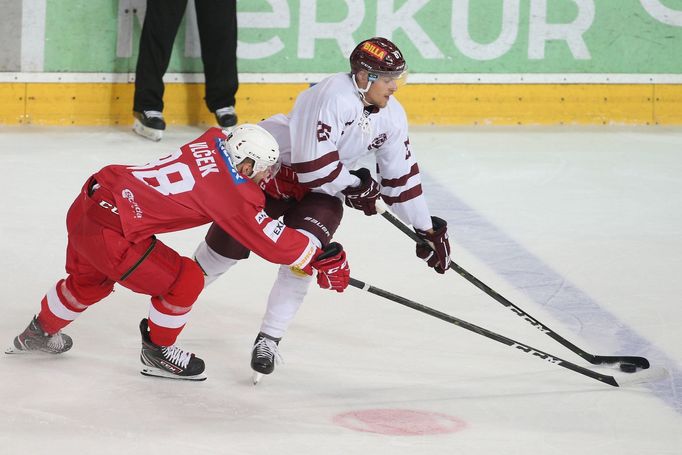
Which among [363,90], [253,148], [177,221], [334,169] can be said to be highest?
[363,90]

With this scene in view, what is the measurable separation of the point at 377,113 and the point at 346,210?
5.79 feet

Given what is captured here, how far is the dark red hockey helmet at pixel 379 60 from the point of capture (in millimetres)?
3656

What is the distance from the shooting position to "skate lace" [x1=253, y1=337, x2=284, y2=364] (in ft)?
11.7

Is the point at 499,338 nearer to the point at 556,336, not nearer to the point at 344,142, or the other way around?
the point at 556,336

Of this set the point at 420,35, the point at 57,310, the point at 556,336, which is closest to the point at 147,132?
the point at 420,35

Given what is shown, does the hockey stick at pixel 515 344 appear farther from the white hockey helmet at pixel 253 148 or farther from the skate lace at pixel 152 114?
the skate lace at pixel 152 114

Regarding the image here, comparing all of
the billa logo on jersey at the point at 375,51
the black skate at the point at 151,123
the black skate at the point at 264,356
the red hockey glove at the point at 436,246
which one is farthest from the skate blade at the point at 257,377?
the black skate at the point at 151,123

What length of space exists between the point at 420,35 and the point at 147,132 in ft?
5.43

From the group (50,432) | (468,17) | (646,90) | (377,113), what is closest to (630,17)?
(646,90)

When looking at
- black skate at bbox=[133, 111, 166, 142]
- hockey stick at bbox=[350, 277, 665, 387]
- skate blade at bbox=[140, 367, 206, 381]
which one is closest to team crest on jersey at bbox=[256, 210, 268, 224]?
hockey stick at bbox=[350, 277, 665, 387]

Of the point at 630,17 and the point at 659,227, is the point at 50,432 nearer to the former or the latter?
the point at 659,227

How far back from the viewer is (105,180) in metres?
3.39

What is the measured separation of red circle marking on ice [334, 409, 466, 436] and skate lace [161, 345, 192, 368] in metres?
0.49

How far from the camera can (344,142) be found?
3.77 metres
